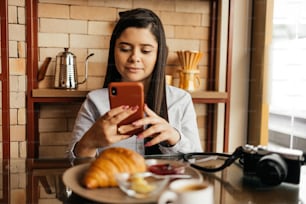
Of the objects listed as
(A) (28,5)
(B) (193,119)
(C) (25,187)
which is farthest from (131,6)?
(C) (25,187)

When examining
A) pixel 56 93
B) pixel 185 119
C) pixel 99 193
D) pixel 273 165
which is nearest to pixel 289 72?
pixel 185 119

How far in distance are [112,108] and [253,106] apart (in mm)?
663

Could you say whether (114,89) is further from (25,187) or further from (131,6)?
(131,6)

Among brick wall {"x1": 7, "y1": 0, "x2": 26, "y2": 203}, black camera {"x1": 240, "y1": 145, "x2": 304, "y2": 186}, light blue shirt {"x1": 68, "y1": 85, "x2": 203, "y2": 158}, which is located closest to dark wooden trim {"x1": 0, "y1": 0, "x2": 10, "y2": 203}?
brick wall {"x1": 7, "y1": 0, "x2": 26, "y2": 203}

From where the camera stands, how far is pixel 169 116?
85 centimetres

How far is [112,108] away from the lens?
60 centimetres

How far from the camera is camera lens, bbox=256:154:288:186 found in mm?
482

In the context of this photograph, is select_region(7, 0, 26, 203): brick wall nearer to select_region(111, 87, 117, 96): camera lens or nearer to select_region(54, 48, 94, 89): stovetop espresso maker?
select_region(54, 48, 94, 89): stovetop espresso maker

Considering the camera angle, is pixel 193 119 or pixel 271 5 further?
pixel 271 5

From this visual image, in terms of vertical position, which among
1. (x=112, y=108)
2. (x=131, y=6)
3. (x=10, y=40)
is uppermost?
(x=131, y=6)

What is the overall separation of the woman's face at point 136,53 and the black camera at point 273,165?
1.28 feet

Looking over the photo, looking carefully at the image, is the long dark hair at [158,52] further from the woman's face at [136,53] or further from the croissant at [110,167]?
the croissant at [110,167]

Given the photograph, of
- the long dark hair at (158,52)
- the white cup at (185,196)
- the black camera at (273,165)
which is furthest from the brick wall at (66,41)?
the white cup at (185,196)

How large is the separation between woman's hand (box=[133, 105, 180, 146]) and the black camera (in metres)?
0.18
